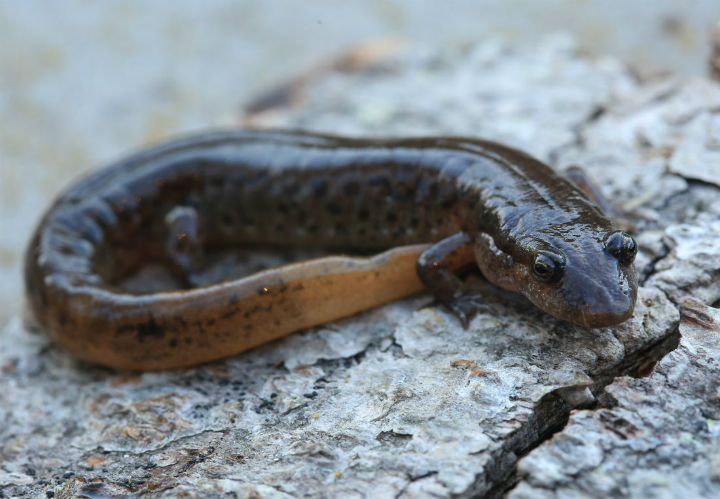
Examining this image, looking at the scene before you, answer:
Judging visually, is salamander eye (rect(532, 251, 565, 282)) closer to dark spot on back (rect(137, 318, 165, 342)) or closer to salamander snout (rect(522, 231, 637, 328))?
salamander snout (rect(522, 231, 637, 328))

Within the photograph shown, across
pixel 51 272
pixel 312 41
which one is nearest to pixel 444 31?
pixel 312 41

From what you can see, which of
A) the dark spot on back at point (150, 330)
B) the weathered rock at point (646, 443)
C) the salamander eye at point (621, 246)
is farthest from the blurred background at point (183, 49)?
the weathered rock at point (646, 443)

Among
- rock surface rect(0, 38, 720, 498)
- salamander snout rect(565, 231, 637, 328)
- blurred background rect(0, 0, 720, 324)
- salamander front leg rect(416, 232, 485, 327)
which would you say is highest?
blurred background rect(0, 0, 720, 324)

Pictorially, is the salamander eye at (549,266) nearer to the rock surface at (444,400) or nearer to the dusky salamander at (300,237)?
the dusky salamander at (300,237)

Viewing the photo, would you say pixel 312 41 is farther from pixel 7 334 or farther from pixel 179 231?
pixel 7 334

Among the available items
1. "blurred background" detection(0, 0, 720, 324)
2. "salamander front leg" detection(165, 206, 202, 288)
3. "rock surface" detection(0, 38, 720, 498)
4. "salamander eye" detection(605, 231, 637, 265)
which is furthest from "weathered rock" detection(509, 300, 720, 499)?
"blurred background" detection(0, 0, 720, 324)
